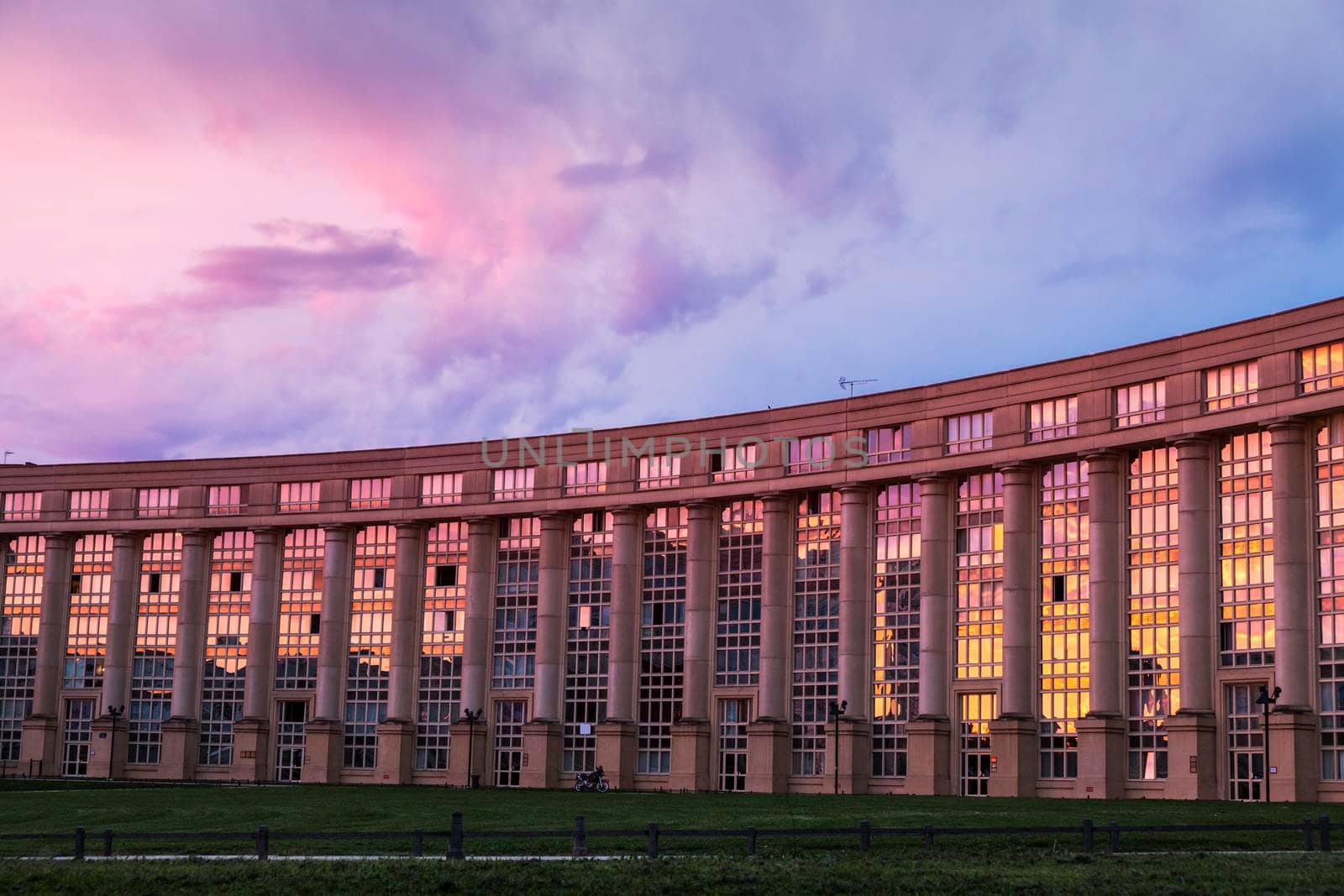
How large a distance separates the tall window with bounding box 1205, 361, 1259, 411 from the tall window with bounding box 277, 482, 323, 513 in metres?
62.4

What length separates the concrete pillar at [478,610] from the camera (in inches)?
4281

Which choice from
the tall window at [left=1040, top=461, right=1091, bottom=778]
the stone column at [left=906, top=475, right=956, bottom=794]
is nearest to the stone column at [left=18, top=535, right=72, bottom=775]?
the stone column at [left=906, top=475, right=956, bottom=794]

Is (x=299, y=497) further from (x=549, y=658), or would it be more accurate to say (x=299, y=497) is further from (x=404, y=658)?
(x=549, y=658)

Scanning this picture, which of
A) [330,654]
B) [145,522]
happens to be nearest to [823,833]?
[330,654]

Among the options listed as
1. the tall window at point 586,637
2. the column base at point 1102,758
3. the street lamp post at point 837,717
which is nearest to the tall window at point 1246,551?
the column base at point 1102,758

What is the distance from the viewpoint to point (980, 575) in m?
91.1

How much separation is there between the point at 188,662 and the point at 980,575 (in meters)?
58.4

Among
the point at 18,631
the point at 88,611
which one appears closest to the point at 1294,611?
the point at 88,611

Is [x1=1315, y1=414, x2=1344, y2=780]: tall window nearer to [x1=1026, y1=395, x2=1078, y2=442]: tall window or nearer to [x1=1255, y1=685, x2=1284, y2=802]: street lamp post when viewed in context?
[x1=1255, y1=685, x2=1284, y2=802]: street lamp post

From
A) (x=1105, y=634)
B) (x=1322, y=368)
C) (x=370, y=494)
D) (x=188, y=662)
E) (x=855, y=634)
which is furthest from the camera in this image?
(x=188, y=662)

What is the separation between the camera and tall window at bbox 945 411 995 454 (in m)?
91.3

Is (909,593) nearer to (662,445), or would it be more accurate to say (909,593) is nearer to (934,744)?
(934,744)

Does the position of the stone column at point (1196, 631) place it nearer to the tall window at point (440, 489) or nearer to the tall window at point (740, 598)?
the tall window at point (740, 598)

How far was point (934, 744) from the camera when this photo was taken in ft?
294
